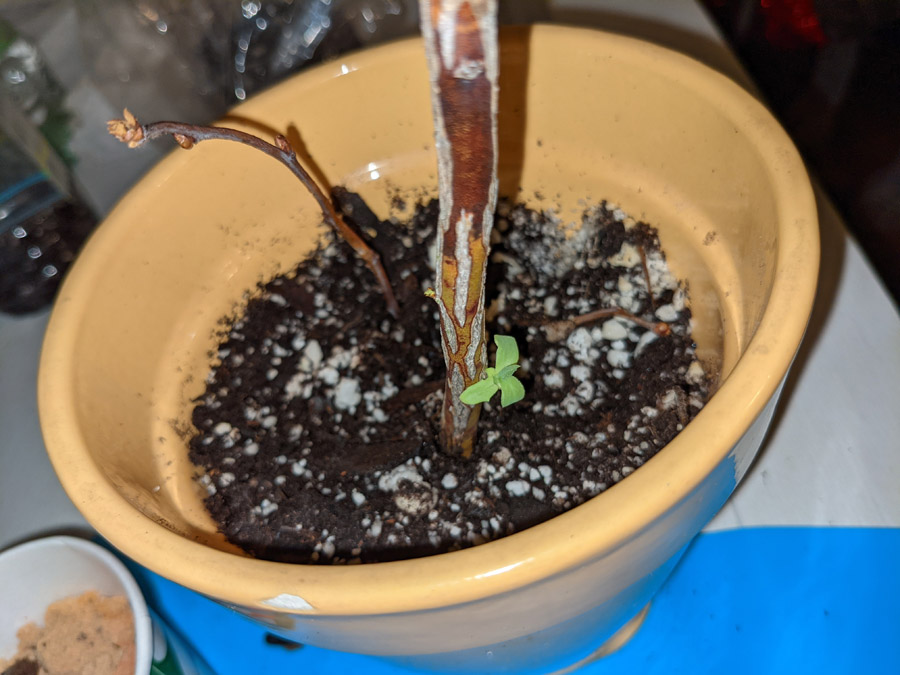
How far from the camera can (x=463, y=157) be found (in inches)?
12.2

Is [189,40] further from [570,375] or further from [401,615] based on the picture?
[401,615]

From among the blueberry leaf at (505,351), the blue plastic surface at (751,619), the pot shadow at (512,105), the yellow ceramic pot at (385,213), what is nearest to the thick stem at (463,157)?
the blueberry leaf at (505,351)

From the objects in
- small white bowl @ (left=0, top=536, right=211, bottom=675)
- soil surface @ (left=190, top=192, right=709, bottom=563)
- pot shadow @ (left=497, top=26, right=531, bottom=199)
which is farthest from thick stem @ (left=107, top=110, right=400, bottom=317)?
small white bowl @ (left=0, top=536, right=211, bottom=675)

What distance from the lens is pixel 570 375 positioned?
60 cm

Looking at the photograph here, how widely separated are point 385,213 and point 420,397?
21cm

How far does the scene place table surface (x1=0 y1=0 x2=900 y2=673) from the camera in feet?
2.20

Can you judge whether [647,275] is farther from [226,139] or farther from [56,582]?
[56,582]

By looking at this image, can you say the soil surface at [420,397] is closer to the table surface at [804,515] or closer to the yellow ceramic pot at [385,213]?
the yellow ceramic pot at [385,213]

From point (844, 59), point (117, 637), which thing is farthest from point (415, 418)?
point (844, 59)

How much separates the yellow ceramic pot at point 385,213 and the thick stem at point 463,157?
0.13 meters

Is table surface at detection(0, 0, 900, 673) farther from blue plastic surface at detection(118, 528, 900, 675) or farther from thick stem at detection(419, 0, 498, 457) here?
thick stem at detection(419, 0, 498, 457)

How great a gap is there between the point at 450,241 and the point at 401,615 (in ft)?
0.68

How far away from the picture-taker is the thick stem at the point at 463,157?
26cm

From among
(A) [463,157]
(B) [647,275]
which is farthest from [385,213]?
(A) [463,157]
